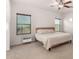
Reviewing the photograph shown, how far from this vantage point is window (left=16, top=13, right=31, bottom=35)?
502 cm

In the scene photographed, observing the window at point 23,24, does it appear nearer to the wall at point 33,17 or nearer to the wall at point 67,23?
the wall at point 33,17

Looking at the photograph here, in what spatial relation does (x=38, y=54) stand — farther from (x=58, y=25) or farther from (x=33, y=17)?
(x=58, y=25)

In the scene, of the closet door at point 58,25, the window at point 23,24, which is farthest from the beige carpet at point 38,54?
the closet door at point 58,25

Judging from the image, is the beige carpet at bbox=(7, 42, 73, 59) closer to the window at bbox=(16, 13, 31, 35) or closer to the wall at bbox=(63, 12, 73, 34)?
the window at bbox=(16, 13, 31, 35)

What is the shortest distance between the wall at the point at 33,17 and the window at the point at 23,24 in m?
0.21

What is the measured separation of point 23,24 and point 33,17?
0.90 metres

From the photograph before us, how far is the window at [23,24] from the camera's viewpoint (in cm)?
502

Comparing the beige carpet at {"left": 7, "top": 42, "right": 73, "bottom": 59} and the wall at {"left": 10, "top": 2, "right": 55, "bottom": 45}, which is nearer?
the beige carpet at {"left": 7, "top": 42, "right": 73, "bottom": 59}

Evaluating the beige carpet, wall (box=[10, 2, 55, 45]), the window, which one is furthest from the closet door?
the beige carpet

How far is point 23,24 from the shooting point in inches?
209

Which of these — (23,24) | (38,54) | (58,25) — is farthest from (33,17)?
(38,54)

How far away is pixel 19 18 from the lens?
507 centimetres

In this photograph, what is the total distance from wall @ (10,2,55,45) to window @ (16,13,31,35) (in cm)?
21
